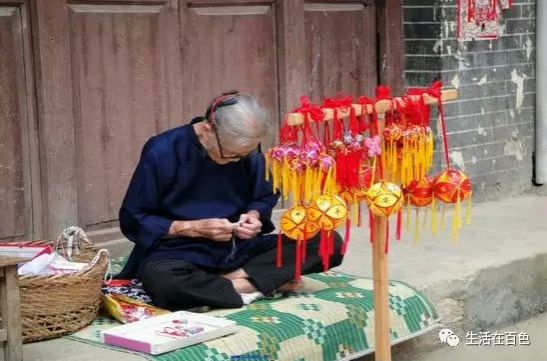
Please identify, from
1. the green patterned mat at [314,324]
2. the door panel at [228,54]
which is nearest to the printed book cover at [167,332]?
the green patterned mat at [314,324]

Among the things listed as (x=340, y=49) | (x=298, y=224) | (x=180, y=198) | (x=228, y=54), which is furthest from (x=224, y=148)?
(x=340, y=49)

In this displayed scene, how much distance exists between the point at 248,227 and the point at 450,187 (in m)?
0.82

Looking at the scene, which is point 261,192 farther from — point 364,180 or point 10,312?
point 10,312

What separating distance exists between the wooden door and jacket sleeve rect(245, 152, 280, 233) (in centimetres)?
118

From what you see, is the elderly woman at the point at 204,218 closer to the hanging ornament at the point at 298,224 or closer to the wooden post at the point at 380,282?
the hanging ornament at the point at 298,224

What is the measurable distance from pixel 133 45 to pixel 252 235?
59.9 inches

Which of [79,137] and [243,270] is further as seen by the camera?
[79,137]

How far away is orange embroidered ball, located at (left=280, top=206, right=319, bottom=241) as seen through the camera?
4.02 m

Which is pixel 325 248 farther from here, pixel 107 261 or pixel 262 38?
pixel 262 38

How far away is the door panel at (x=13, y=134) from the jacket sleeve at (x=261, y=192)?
1197mm

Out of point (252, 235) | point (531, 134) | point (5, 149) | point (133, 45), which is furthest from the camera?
point (531, 134)

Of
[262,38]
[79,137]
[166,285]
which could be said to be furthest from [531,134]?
[166,285]

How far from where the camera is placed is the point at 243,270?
4730 millimetres

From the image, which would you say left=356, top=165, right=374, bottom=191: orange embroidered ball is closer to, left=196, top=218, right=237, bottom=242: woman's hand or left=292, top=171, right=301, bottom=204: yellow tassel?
left=292, top=171, right=301, bottom=204: yellow tassel
